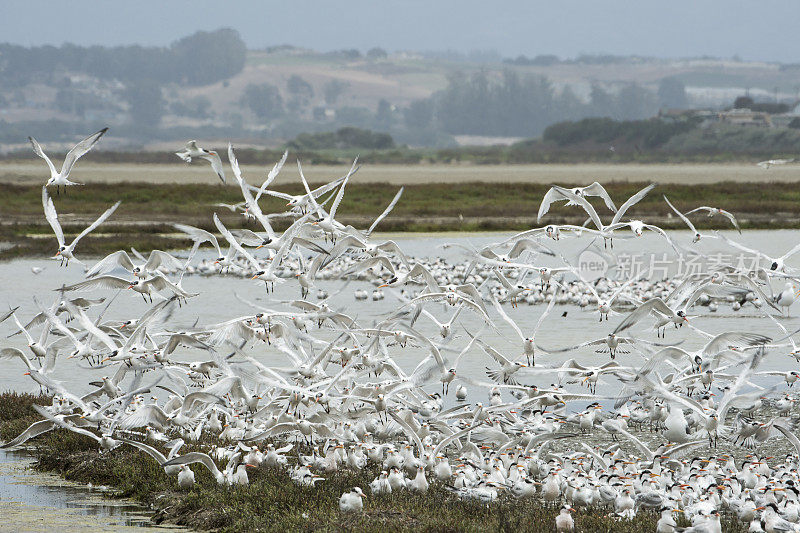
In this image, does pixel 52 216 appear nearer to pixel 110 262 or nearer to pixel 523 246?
pixel 110 262

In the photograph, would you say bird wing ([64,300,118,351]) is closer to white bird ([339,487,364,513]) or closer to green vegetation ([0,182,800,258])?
white bird ([339,487,364,513])

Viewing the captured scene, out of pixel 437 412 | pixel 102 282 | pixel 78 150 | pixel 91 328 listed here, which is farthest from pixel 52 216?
pixel 437 412

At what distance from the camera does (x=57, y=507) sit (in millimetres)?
12227

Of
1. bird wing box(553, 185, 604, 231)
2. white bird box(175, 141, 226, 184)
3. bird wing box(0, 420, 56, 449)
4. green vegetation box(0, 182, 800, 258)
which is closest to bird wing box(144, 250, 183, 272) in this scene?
white bird box(175, 141, 226, 184)

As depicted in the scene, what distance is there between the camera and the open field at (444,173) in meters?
83.6

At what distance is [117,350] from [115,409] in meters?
2.11

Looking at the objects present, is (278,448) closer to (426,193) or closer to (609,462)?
(609,462)

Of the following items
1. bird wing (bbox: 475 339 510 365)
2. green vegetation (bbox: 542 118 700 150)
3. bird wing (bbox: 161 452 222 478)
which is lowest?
green vegetation (bbox: 542 118 700 150)

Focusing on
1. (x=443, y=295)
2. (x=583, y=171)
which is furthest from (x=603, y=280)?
(x=583, y=171)

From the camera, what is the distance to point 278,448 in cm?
1397

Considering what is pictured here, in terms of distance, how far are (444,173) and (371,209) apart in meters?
45.6

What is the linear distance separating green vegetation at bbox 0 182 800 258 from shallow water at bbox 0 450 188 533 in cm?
2395

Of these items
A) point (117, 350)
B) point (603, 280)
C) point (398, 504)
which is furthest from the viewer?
point (603, 280)

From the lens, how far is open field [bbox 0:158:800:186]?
83562 mm
